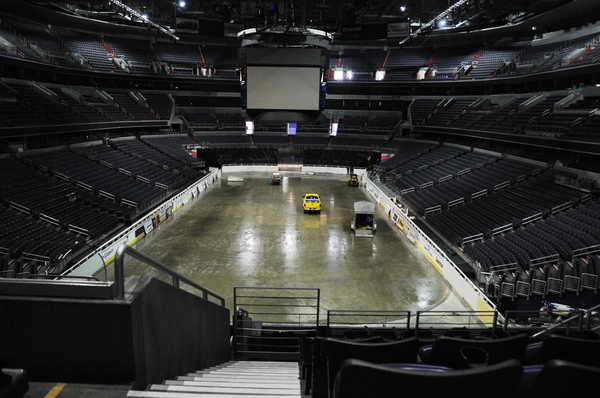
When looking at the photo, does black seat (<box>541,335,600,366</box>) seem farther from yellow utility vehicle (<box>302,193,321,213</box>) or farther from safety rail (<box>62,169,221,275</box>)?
yellow utility vehicle (<box>302,193,321,213</box>)

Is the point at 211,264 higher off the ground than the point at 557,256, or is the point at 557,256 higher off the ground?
the point at 557,256

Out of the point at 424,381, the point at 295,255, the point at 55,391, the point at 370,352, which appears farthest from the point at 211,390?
the point at 295,255

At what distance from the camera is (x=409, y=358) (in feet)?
10.1

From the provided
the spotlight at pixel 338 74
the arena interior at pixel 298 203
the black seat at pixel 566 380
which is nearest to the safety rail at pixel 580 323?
the arena interior at pixel 298 203

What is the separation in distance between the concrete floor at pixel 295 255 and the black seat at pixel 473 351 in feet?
30.4

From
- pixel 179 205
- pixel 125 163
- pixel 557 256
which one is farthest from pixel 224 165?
pixel 557 256

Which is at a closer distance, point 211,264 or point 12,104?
point 211,264

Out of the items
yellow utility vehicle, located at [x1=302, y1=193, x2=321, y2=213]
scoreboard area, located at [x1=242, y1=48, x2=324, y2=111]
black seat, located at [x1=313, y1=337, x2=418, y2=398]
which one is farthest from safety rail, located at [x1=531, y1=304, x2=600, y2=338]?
yellow utility vehicle, located at [x1=302, y1=193, x2=321, y2=213]

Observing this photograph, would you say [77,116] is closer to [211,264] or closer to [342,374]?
[211,264]

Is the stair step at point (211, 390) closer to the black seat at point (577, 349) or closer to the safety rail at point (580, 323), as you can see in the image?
the black seat at point (577, 349)

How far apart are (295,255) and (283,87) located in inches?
313

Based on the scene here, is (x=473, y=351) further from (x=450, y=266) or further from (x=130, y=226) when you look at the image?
(x=130, y=226)

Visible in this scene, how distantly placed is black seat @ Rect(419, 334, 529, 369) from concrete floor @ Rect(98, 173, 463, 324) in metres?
9.26

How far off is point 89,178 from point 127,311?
23010mm
